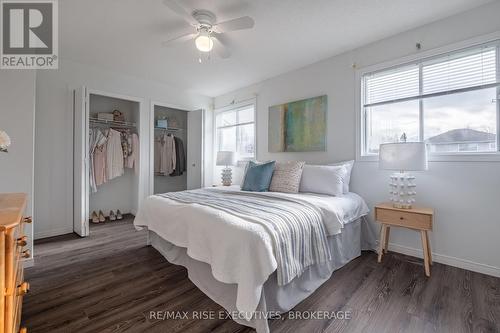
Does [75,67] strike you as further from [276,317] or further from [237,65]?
[276,317]

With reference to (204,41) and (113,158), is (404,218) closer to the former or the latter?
(204,41)

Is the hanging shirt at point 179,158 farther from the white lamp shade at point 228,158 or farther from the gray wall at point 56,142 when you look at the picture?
the gray wall at point 56,142

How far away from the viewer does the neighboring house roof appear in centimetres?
218

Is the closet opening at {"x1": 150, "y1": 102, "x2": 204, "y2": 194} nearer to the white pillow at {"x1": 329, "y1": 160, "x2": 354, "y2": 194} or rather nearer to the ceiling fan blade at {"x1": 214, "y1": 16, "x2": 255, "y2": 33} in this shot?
the ceiling fan blade at {"x1": 214, "y1": 16, "x2": 255, "y2": 33}

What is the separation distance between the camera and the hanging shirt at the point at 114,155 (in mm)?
3969

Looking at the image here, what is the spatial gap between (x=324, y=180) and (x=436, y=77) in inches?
63.1

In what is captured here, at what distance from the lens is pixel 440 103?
241cm

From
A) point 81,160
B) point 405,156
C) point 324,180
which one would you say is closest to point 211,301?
point 324,180

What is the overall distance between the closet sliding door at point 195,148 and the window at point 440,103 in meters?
3.04

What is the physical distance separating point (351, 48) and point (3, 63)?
3.93m

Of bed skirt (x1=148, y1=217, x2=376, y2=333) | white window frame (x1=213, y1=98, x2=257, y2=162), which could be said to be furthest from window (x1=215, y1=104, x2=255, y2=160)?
bed skirt (x1=148, y1=217, x2=376, y2=333)

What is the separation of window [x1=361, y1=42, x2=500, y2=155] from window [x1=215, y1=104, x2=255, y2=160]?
2.10 meters

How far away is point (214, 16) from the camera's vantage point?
2.23m

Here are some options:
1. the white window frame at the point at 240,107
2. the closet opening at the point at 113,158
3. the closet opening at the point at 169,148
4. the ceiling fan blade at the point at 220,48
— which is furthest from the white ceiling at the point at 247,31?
the closet opening at the point at 169,148
